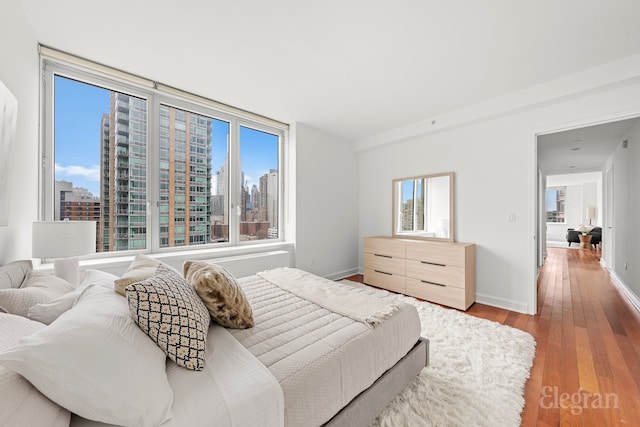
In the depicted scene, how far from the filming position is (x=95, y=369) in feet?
2.31

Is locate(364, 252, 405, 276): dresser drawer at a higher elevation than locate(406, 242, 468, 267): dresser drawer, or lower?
lower

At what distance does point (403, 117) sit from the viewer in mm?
3574

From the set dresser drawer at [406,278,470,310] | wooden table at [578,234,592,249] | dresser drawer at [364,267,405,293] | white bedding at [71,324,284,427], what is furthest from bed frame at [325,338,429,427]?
wooden table at [578,234,592,249]

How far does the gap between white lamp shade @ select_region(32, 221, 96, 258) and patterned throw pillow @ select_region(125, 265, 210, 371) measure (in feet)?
3.58

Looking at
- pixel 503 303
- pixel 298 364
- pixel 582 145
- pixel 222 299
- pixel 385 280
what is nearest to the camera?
pixel 298 364

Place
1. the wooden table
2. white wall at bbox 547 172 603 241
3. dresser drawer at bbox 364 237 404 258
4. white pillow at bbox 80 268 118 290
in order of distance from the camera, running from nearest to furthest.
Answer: white pillow at bbox 80 268 118 290 < dresser drawer at bbox 364 237 404 258 < the wooden table < white wall at bbox 547 172 603 241

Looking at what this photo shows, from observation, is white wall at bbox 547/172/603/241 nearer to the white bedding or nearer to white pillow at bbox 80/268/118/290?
the white bedding

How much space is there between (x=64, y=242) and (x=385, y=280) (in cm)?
350

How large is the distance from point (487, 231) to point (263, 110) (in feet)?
11.0

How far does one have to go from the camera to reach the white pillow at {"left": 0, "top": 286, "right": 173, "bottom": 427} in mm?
639

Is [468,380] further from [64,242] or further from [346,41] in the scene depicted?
[64,242]

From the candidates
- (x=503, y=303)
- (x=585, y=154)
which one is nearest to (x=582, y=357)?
(x=503, y=303)

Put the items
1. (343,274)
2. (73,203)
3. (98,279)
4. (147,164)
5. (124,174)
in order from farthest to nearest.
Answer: (343,274) → (147,164) → (124,174) → (73,203) → (98,279)

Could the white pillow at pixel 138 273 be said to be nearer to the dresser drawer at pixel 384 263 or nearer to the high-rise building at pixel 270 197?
the high-rise building at pixel 270 197
